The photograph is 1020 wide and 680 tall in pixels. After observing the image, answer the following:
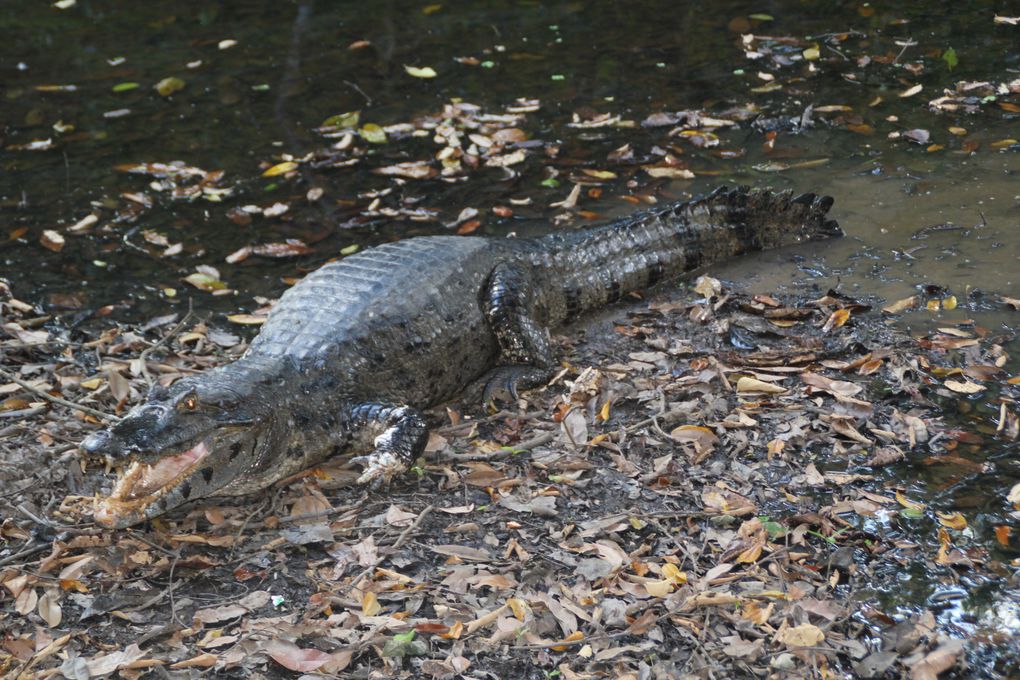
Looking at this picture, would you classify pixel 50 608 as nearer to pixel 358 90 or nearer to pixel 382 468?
pixel 382 468

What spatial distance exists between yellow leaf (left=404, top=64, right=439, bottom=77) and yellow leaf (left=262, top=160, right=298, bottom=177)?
79.6 inches

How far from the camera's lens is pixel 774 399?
15.6 feet

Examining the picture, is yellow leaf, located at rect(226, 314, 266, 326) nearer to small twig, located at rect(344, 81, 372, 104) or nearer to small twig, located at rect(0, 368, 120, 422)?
small twig, located at rect(0, 368, 120, 422)

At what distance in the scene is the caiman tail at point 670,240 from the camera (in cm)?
584

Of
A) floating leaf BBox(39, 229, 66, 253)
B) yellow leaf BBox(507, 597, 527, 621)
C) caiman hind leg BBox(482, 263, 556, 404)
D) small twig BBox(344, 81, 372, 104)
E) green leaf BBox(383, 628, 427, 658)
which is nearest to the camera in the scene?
green leaf BBox(383, 628, 427, 658)

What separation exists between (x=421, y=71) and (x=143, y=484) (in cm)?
611

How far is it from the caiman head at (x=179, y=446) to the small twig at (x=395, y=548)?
2.57 feet

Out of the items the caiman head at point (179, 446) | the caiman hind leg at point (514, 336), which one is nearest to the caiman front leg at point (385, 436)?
the caiman head at point (179, 446)

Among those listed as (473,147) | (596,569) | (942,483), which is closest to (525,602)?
(596,569)

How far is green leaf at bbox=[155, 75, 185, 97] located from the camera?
930 centimetres

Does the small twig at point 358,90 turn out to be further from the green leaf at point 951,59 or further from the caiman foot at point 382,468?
the caiman foot at point 382,468

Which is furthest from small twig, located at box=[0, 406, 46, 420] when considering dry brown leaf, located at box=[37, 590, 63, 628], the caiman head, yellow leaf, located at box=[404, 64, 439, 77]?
yellow leaf, located at box=[404, 64, 439, 77]

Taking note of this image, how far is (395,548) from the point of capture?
4.08 meters

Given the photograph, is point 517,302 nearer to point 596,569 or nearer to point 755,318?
point 755,318
